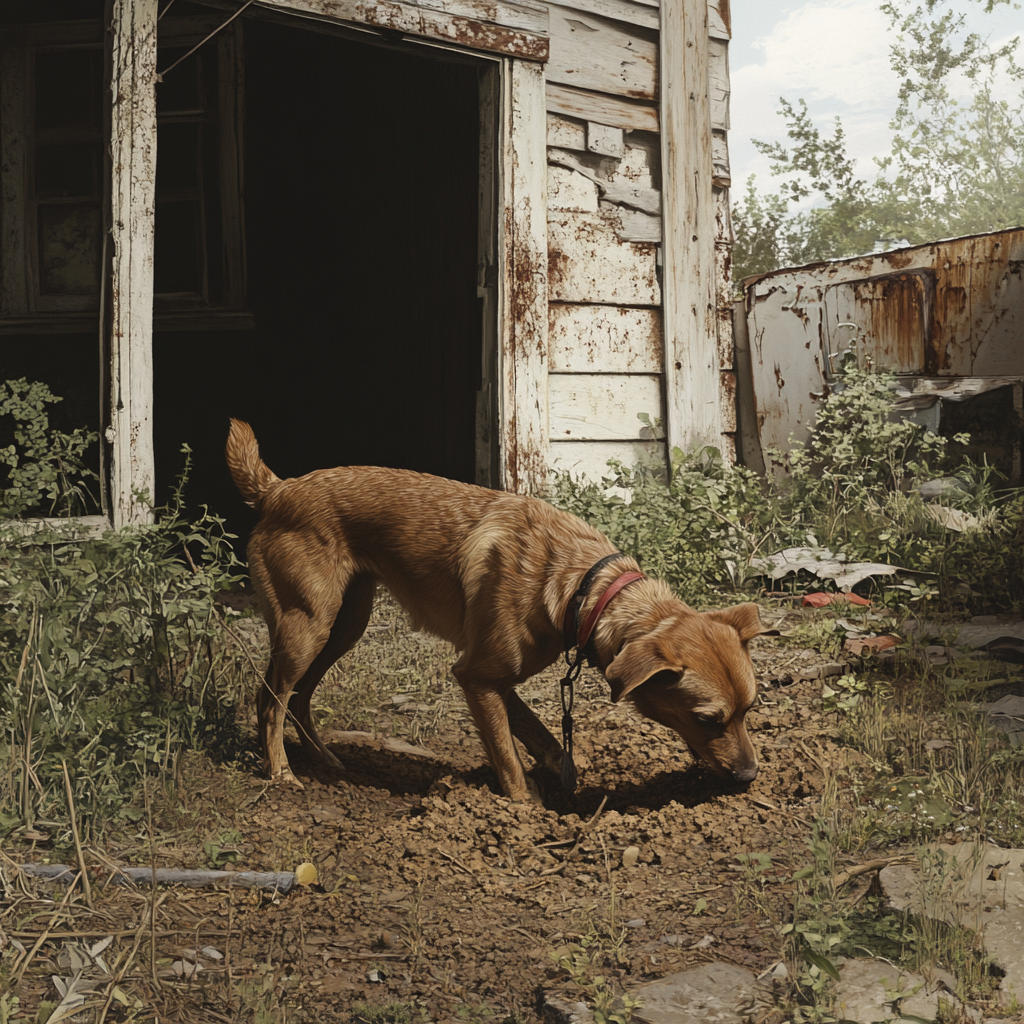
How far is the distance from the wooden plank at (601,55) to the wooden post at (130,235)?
2.38m

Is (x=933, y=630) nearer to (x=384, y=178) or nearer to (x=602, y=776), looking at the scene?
(x=602, y=776)

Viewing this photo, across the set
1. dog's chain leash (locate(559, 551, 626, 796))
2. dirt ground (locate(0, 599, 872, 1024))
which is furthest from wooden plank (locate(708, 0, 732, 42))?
dog's chain leash (locate(559, 551, 626, 796))

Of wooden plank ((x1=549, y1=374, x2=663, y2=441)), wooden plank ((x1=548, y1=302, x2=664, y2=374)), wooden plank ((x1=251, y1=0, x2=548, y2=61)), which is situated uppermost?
wooden plank ((x1=251, y1=0, x2=548, y2=61))

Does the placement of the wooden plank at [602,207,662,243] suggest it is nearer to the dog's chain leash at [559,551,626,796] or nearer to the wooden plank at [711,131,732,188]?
the wooden plank at [711,131,732,188]

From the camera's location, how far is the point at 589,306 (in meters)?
5.98

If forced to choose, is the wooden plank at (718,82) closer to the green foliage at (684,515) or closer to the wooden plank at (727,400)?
the wooden plank at (727,400)

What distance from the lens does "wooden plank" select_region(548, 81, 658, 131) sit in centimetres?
580

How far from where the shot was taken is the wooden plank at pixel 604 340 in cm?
587

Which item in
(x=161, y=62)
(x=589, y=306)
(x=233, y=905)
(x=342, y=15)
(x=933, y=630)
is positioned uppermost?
(x=161, y=62)

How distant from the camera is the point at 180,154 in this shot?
8.08 m

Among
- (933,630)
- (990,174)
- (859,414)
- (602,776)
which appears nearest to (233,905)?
(602,776)

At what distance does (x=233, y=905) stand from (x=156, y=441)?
6769 mm

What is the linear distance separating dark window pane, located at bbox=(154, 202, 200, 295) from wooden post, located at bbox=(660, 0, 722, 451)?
13.3ft

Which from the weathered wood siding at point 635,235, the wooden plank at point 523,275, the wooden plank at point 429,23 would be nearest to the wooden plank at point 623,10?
the weathered wood siding at point 635,235
